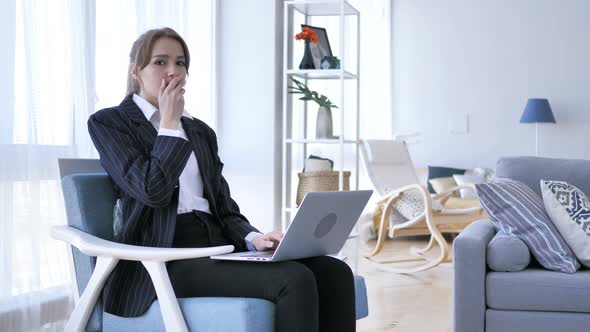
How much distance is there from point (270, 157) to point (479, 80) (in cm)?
364

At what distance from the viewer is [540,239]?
2.90m

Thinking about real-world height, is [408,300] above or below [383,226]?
below

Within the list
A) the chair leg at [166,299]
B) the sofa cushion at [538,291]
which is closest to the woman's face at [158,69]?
the chair leg at [166,299]

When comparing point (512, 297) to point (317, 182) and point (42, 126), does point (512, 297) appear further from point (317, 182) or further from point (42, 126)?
point (317, 182)

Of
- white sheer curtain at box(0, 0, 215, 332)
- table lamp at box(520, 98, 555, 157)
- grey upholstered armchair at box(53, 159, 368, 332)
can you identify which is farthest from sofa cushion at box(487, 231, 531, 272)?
table lamp at box(520, 98, 555, 157)

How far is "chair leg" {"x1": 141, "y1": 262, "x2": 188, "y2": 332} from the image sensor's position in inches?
76.6

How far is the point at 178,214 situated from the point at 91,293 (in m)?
0.31

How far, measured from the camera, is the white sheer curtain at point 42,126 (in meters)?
2.77

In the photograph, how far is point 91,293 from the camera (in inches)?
81.7

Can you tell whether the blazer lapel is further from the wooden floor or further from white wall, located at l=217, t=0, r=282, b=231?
white wall, located at l=217, t=0, r=282, b=231

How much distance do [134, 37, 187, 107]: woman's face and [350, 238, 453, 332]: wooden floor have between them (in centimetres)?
169

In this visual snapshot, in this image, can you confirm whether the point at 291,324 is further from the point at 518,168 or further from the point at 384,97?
the point at 384,97

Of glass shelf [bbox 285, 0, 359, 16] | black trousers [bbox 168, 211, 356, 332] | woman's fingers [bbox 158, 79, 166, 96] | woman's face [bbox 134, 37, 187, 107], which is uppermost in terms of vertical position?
glass shelf [bbox 285, 0, 359, 16]

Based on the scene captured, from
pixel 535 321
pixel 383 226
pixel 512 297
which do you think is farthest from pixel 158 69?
pixel 383 226
